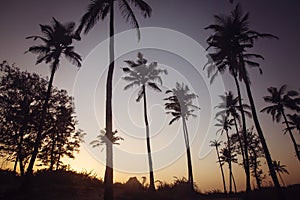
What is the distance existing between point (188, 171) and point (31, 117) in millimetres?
19748

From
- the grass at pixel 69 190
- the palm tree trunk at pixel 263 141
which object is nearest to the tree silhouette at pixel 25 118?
the grass at pixel 69 190

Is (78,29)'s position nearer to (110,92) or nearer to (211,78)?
(110,92)

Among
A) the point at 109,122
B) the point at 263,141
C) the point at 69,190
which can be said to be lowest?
the point at 69,190

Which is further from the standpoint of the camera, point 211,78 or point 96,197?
point 211,78

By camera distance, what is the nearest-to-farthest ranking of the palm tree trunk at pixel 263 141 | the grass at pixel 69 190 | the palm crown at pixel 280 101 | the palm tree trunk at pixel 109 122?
the palm tree trunk at pixel 109 122 → the grass at pixel 69 190 → the palm tree trunk at pixel 263 141 → the palm crown at pixel 280 101

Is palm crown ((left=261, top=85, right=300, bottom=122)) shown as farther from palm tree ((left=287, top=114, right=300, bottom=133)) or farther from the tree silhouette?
the tree silhouette

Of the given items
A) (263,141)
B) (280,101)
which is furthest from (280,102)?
(263,141)

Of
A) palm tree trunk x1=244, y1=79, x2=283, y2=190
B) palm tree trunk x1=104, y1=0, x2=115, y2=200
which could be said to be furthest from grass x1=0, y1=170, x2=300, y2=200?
palm tree trunk x1=104, y1=0, x2=115, y2=200

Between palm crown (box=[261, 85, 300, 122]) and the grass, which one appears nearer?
the grass

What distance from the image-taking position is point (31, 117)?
2541cm

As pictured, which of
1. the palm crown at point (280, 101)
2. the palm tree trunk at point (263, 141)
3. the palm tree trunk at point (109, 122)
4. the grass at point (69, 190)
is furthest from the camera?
the palm crown at point (280, 101)

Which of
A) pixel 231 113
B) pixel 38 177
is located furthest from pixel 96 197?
pixel 231 113

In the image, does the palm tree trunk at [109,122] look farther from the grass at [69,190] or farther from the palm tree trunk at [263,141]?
the palm tree trunk at [263,141]

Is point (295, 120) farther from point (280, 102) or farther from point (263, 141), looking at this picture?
point (263, 141)
